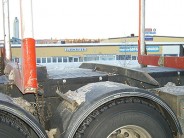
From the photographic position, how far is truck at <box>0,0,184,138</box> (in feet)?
9.57

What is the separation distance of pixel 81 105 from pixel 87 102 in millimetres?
84

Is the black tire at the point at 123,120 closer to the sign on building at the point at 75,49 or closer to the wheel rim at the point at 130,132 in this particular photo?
the wheel rim at the point at 130,132

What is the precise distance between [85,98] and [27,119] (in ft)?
2.31

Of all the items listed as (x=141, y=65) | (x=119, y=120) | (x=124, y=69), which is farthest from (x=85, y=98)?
(x=141, y=65)

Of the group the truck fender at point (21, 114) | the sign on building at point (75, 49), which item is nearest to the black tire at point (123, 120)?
the truck fender at point (21, 114)

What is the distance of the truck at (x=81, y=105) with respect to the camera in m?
2.92

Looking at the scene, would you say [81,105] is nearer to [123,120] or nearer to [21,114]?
[123,120]

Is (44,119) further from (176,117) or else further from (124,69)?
(176,117)

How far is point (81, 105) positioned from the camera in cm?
318

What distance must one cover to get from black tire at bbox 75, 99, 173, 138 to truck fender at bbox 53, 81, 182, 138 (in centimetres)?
9

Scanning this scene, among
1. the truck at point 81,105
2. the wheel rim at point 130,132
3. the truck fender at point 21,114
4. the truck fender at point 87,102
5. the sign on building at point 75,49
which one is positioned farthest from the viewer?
the sign on building at point 75,49

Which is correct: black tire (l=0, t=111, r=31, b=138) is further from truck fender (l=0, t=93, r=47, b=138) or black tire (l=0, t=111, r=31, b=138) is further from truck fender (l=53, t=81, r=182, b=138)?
truck fender (l=53, t=81, r=182, b=138)

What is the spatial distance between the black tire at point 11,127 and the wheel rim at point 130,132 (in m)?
0.87

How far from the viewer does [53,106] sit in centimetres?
374
